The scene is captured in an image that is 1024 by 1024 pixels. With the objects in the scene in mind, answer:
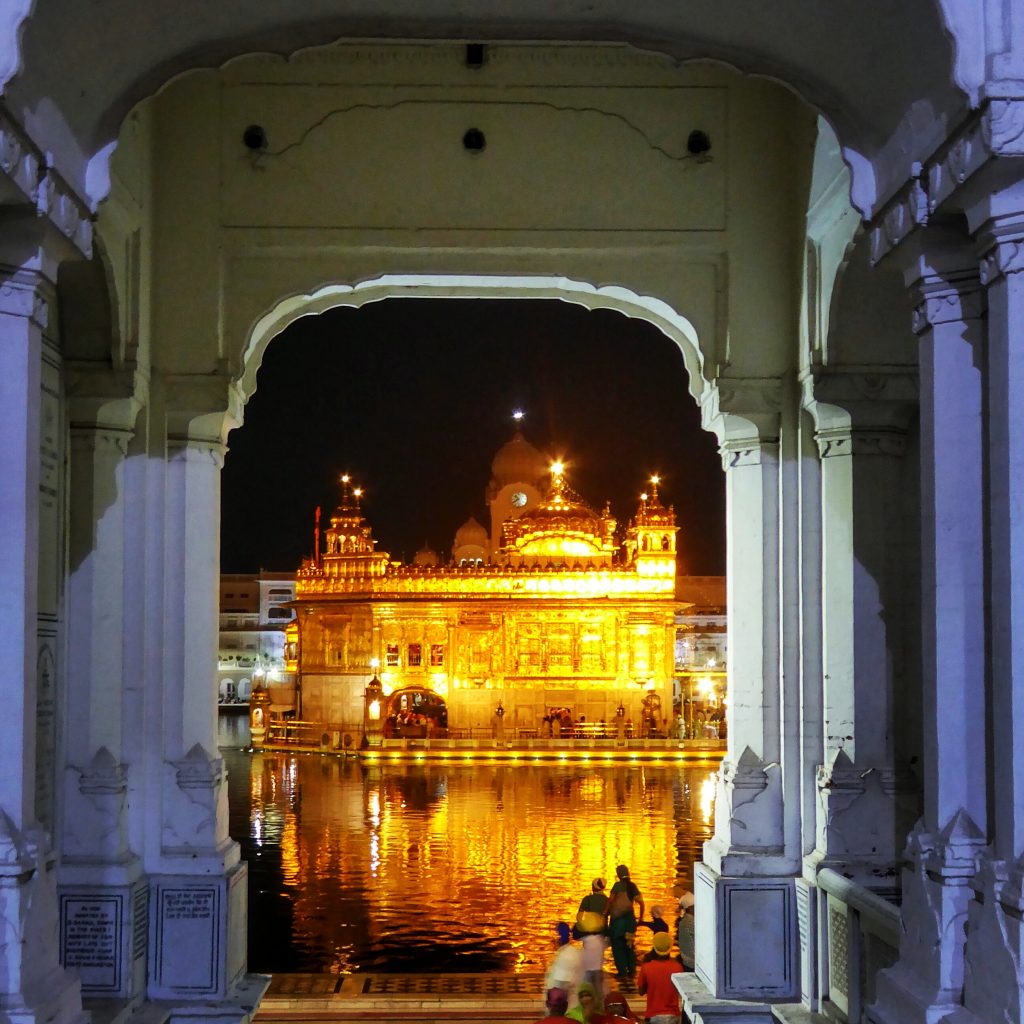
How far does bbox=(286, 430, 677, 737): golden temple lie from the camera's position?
4088 centimetres

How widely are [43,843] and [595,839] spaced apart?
14.0m

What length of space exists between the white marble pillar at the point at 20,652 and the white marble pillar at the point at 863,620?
4.33 meters

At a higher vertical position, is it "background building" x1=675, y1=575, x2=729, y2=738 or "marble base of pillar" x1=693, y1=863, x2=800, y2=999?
"background building" x1=675, y1=575, x2=729, y2=738

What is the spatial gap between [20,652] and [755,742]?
4.70 metres

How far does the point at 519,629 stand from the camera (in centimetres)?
4116

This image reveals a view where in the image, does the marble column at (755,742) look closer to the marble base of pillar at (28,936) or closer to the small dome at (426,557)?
the marble base of pillar at (28,936)

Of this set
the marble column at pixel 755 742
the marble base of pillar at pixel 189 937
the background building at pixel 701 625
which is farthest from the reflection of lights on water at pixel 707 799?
the background building at pixel 701 625

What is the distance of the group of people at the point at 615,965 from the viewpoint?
6973 mm

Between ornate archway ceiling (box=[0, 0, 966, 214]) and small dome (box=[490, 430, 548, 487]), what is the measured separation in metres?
41.8

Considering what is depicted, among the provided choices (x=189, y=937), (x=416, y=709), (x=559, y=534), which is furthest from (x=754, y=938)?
(x=559, y=534)

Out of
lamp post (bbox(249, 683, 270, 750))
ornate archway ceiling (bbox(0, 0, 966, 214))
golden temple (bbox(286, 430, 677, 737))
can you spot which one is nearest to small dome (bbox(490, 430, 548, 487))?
golden temple (bbox(286, 430, 677, 737))

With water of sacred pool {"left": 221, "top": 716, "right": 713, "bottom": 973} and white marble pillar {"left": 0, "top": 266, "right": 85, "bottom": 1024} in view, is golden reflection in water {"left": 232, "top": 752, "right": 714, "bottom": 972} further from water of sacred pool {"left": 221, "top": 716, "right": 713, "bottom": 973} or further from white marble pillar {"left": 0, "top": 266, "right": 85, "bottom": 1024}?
white marble pillar {"left": 0, "top": 266, "right": 85, "bottom": 1024}

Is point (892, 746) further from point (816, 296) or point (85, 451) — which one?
point (85, 451)

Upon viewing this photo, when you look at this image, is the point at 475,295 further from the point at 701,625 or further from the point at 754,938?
the point at 701,625
